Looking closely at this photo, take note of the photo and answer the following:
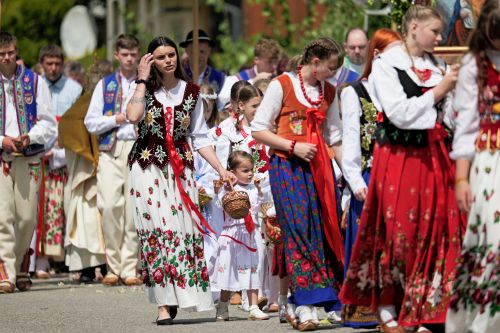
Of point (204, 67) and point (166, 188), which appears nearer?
point (166, 188)

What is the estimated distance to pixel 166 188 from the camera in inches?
455

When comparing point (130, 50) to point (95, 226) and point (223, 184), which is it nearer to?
point (95, 226)

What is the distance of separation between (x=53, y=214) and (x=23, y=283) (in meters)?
2.54

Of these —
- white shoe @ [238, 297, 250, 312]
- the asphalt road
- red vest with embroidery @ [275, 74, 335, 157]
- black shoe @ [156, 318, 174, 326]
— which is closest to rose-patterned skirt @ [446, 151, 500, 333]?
the asphalt road

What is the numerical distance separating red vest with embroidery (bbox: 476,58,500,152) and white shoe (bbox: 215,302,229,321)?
3.90 metres

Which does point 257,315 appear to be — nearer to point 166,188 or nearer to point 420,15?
point 166,188

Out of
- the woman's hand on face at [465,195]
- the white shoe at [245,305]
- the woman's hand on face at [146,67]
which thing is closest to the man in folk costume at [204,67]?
the white shoe at [245,305]

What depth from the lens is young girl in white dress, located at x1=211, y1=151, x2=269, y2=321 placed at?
40.3ft

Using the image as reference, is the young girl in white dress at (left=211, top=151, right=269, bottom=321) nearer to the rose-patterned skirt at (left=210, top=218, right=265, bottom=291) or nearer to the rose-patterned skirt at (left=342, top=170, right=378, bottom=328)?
the rose-patterned skirt at (left=210, top=218, right=265, bottom=291)

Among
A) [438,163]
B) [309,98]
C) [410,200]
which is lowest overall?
[410,200]

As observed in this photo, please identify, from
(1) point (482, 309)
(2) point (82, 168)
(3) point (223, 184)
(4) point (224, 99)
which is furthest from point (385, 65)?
(2) point (82, 168)

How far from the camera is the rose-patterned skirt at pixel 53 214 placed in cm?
1711

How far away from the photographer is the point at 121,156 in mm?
15547

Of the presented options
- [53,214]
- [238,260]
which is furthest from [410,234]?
[53,214]
